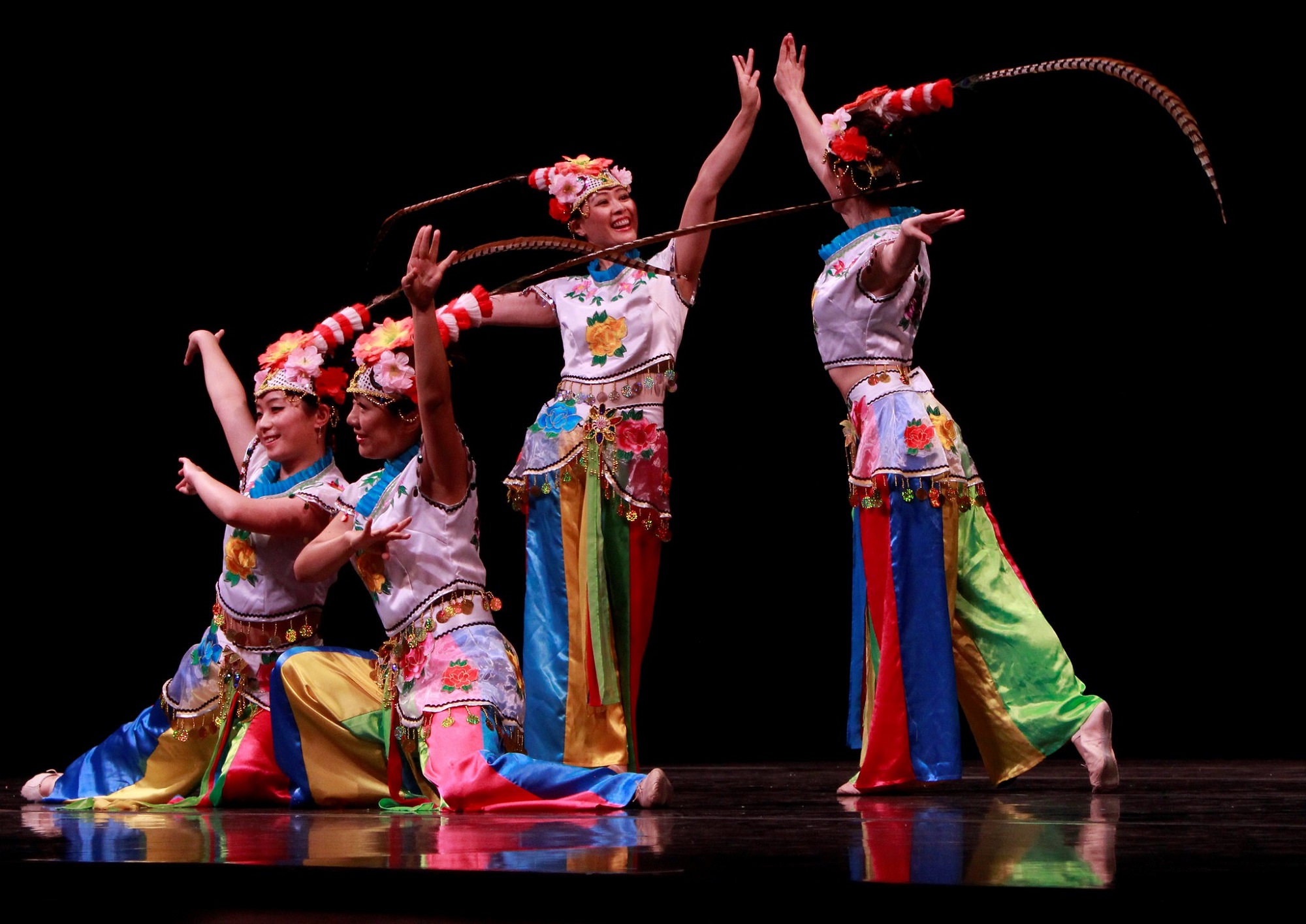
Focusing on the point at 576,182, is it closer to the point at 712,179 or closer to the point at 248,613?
the point at 712,179

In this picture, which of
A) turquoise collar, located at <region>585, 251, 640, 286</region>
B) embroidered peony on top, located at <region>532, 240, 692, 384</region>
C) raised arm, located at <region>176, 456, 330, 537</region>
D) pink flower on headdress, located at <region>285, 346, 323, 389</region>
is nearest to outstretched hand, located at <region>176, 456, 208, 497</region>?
raised arm, located at <region>176, 456, 330, 537</region>

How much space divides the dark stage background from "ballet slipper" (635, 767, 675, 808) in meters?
2.18

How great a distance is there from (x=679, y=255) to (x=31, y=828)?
1.87m

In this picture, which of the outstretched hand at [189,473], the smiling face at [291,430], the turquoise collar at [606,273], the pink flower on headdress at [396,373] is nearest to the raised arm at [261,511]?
the outstretched hand at [189,473]

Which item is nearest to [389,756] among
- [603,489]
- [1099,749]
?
[603,489]

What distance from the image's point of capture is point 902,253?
3145 mm

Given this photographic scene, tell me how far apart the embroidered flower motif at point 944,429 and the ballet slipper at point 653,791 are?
0.95 m

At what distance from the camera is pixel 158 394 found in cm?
536

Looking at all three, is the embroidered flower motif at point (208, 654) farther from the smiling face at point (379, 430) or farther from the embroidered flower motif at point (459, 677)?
the embroidered flower motif at point (459, 677)

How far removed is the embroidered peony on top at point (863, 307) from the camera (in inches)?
129

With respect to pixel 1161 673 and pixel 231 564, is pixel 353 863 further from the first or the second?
pixel 1161 673

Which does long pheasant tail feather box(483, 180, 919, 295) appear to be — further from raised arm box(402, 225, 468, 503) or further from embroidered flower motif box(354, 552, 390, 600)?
embroidered flower motif box(354, 552, 390, 600)

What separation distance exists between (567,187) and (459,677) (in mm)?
1357

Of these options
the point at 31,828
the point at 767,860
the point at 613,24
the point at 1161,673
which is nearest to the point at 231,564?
the point at 31,828
